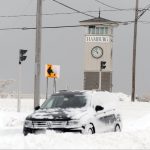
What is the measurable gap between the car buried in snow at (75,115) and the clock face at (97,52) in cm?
4016

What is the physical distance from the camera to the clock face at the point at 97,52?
199ft

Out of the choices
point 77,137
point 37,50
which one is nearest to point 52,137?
point 77,137

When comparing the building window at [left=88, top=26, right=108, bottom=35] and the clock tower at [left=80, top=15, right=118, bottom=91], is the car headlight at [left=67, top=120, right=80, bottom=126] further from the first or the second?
the building window at [left=88, top=26, right=108, bottom=35]

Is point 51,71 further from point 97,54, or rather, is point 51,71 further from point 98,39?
point 98,39

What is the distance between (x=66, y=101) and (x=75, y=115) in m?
1.72

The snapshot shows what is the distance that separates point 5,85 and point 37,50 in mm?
35176

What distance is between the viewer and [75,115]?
17266mm

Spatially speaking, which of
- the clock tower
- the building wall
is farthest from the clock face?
the building wall

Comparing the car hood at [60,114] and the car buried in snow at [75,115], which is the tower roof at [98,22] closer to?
the car buried in snow at [75,115]

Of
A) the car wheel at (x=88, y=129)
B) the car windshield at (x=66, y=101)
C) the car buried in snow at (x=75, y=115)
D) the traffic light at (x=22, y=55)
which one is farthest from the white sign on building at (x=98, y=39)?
the car wheel at (x=88, y=129)

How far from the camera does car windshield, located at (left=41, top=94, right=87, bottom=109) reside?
734 inches

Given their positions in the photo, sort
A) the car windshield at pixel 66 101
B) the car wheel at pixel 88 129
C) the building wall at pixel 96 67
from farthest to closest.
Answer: the building wall at pixel 96 67 → the car windshield at pixel 66 101 → the car wheel at pixel 88 129

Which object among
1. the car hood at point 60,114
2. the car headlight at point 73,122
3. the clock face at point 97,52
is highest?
the clock face at point 97,52

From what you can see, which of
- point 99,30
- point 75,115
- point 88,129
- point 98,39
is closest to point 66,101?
point 75,115
